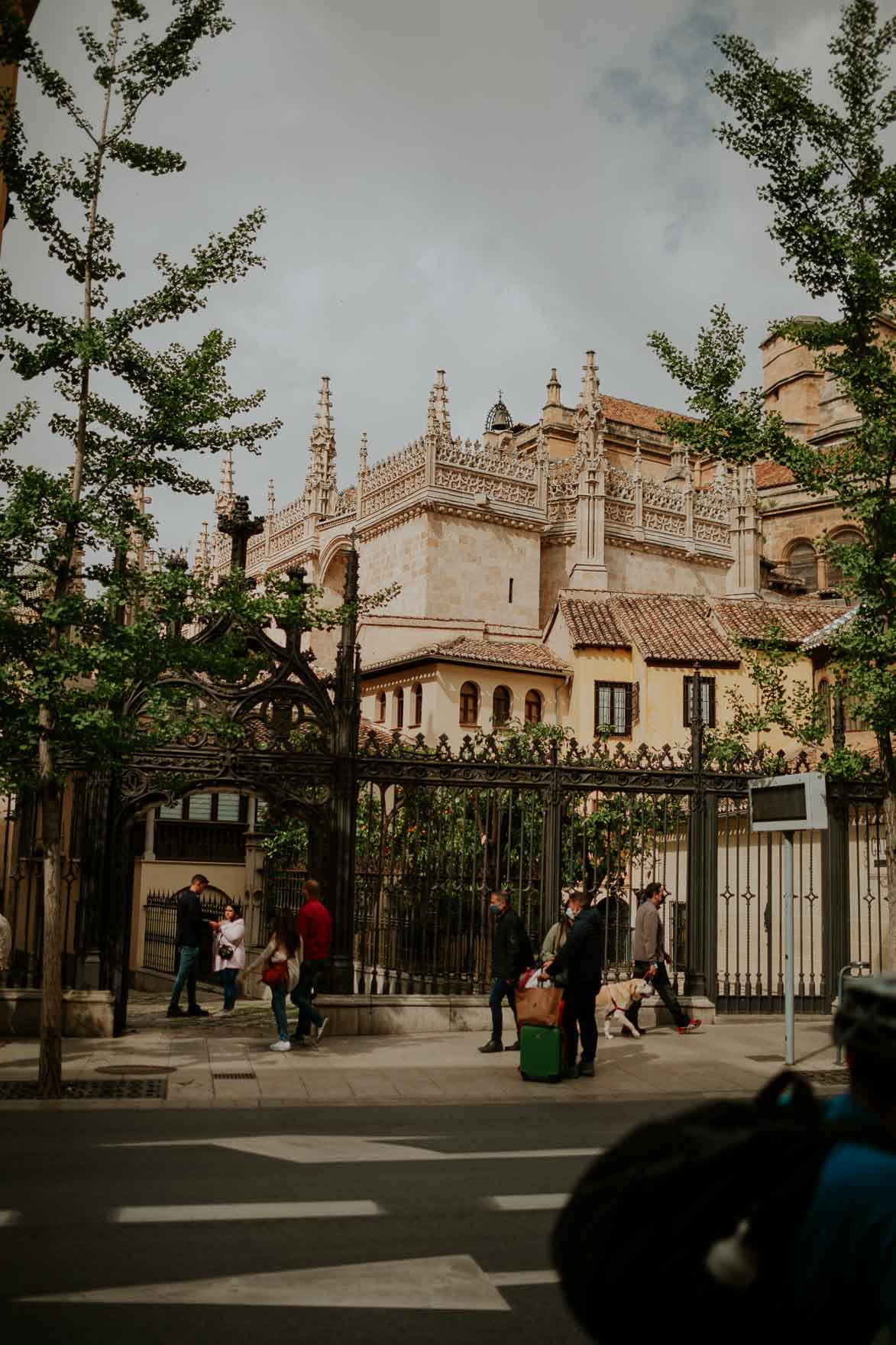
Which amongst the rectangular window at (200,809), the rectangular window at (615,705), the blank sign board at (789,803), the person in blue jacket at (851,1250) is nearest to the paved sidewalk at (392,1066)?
the blank sign board at (789,803)

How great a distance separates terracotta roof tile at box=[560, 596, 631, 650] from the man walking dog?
26331 millimetres

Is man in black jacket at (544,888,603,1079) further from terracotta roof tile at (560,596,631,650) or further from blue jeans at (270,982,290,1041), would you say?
terracotta roof tile at (560,596,631,650)

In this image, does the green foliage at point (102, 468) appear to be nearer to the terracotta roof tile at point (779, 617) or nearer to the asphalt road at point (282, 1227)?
the asphalt road at point (282, 1227)

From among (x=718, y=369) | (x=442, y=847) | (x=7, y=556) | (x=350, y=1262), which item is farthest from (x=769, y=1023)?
(x=350, y=1262)

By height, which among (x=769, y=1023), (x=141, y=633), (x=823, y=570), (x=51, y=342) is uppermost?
(x=823, y=570)

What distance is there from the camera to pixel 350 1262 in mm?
6184

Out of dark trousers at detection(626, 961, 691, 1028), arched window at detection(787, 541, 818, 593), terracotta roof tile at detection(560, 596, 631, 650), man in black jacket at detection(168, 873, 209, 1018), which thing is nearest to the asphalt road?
dark trousers at detection(626, 961, 691, 1028)

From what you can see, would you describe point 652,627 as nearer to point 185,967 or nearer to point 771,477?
point 185,967

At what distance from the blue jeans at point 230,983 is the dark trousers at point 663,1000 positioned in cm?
629

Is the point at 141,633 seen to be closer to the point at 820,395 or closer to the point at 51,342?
the point at 51,342

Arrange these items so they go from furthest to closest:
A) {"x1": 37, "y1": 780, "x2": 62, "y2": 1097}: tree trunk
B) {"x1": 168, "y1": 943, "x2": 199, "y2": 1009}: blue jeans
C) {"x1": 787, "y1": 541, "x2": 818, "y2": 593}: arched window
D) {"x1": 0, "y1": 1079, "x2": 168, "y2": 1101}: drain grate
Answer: {"x1": 787, "y1": 541, "x2": 818, "y2": 593}: arched window < {"x1": 168, "y1": 943, "x2": 199, "y2": 1009}: blue jeans < {"x1": 0, "y1": 1079, "x2": 168, "y2": 1101}: drain grate < {"x1": 37, "y1": 780, "x2": 62, "y2": 1097}: tree trunk

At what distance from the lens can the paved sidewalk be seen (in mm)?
12148

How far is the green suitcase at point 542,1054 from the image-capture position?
13062 mm

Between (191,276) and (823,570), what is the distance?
168 ft
